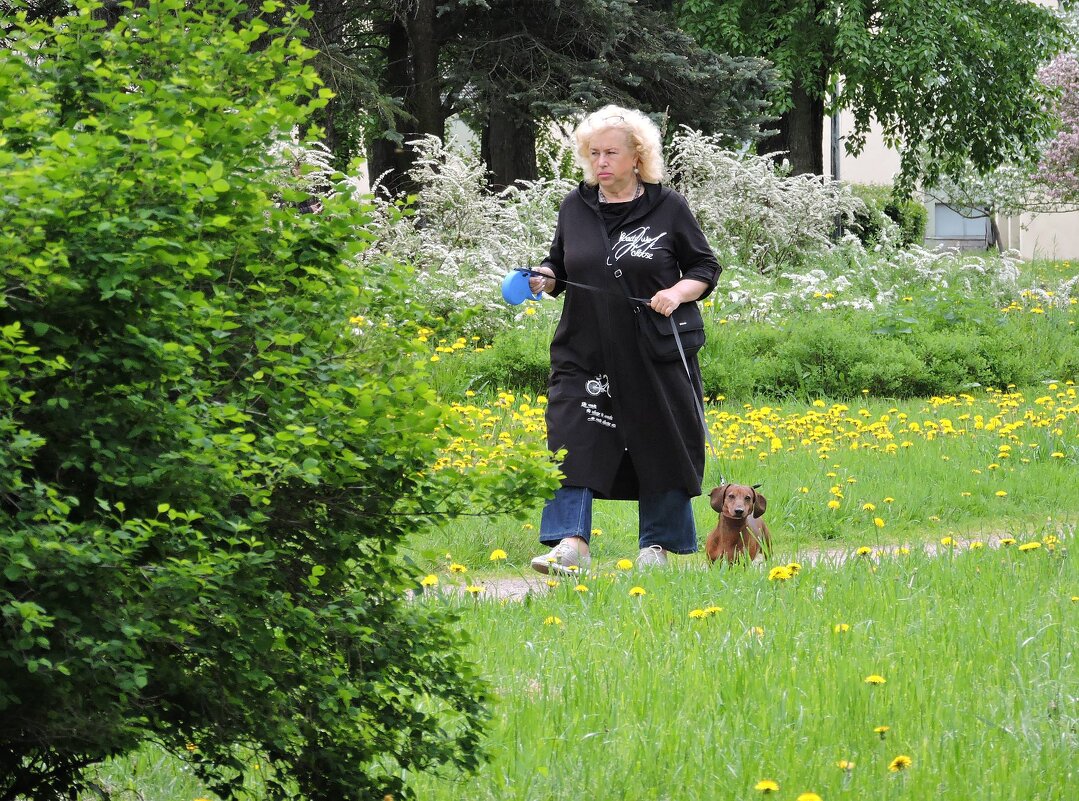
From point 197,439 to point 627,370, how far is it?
380cm

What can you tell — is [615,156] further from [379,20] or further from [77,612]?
[379,20]

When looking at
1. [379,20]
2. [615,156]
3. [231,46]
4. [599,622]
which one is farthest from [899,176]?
[231,46]

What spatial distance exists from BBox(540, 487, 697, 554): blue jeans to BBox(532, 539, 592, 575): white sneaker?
6 centimetres

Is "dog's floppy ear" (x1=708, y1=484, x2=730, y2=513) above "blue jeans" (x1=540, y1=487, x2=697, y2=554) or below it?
above

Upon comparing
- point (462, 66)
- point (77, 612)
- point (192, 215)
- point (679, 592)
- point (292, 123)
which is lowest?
point (679, 592)

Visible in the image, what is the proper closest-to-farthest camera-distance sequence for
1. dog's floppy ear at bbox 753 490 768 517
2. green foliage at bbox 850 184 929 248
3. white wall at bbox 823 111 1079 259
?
1. dog's floppy ear at bbox 753 490 768 517
2. green foliage at bbox 850 184 929 248
3. white wall at bbox 823 111 1079 259

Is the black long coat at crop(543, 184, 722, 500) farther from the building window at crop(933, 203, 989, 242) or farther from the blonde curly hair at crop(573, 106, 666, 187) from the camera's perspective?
the building window at crop(933, 203, 989, 242)

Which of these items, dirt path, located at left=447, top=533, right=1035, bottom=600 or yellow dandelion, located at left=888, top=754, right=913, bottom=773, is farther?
dirt path, located at left=447, top=533, right=1035, bottom=600

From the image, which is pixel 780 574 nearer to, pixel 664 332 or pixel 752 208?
pixel 664 332

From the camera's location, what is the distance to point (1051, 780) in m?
3.03

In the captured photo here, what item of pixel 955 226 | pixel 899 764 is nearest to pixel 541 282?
pixel 899 764

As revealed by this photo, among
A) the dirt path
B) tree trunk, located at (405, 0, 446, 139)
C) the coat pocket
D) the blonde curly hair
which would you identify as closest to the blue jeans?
the dirt path

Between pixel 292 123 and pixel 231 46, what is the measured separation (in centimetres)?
20

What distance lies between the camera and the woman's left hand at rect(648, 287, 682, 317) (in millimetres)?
5633
